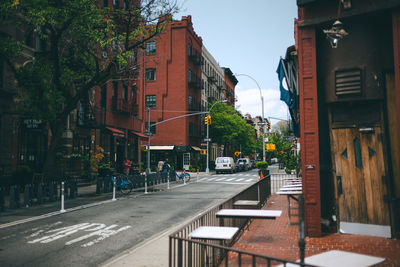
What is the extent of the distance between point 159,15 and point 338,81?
44.9ft

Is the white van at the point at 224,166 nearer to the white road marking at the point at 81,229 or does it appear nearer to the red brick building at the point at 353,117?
the white road marking at the point at 81,229

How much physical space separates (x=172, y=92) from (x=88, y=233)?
134 ft

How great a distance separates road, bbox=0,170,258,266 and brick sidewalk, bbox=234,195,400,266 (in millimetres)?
2728

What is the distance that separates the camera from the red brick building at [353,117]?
725 centimetres

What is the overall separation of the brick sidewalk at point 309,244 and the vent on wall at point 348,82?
10.2 feet

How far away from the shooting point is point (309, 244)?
693 centimetres

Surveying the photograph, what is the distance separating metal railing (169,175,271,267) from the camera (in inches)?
178

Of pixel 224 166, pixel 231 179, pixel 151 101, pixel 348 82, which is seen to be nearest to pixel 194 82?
pixel 151 101

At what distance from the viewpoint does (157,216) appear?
12.0m

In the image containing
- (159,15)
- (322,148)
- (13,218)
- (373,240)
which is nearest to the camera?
(373,240)

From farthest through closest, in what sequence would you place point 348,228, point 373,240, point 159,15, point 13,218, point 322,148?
point 159,15
point 13,218
point 322,148
point 348,228
point 373,240

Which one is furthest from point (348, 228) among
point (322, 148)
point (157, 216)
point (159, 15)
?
point (159, 15)

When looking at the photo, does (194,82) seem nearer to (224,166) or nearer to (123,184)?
(224,166)

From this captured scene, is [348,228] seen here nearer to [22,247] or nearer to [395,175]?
[395,175]
